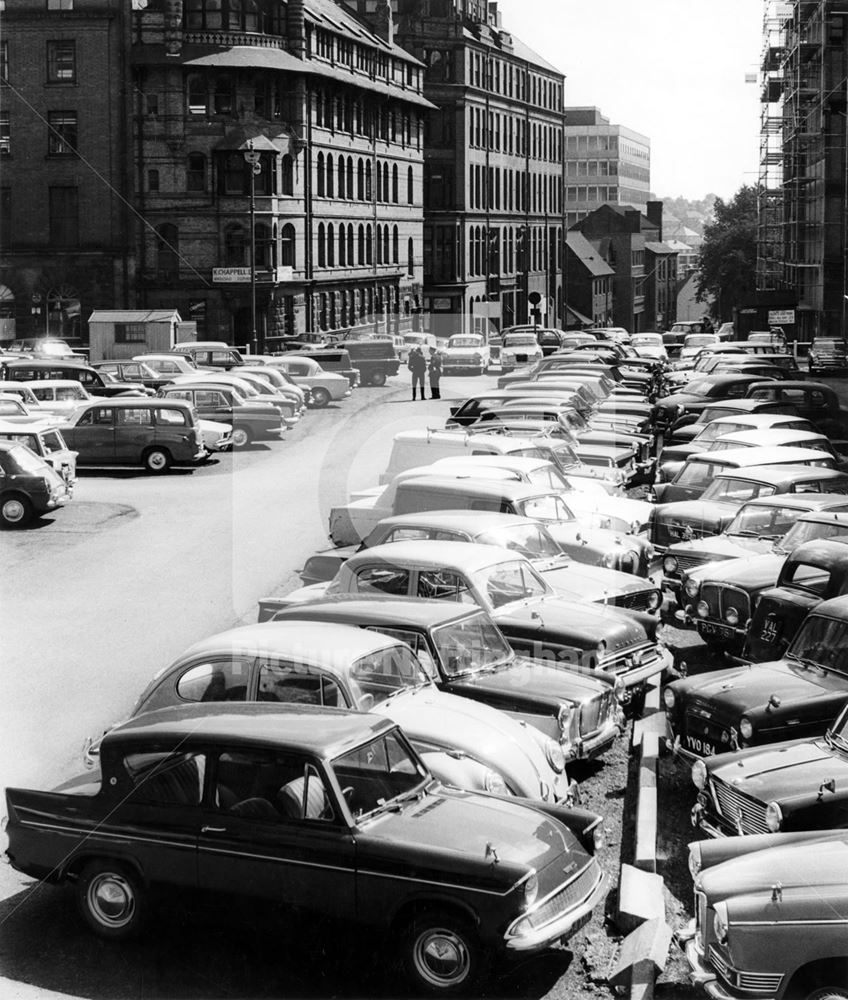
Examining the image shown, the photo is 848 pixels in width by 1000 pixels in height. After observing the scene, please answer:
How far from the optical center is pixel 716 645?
45.9ft

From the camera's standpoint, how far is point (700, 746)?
1037cm

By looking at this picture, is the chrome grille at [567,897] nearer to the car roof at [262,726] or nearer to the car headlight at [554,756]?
the car roof at [262,726]

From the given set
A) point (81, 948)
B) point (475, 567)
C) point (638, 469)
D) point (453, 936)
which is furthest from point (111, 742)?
point (638, 469)

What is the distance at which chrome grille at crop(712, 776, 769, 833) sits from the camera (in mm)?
8516

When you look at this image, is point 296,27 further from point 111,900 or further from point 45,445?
point 111,900

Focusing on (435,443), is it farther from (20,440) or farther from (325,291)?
(325,291)

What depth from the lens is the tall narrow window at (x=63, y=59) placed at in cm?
6088

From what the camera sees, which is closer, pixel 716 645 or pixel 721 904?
pixel 721 904

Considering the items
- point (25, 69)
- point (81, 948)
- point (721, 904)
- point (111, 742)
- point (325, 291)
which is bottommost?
point (81, 948)

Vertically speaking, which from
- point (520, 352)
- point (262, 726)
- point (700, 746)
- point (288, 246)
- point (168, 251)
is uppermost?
point (288, 246)

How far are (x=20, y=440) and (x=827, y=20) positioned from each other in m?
51.0

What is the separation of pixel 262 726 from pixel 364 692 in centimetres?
155

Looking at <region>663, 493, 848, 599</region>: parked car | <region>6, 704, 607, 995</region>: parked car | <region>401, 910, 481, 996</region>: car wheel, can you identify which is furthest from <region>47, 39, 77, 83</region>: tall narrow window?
<region>401, 910, 481, 996</region>: car wheel

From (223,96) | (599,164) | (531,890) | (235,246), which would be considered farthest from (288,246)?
(599,164)
